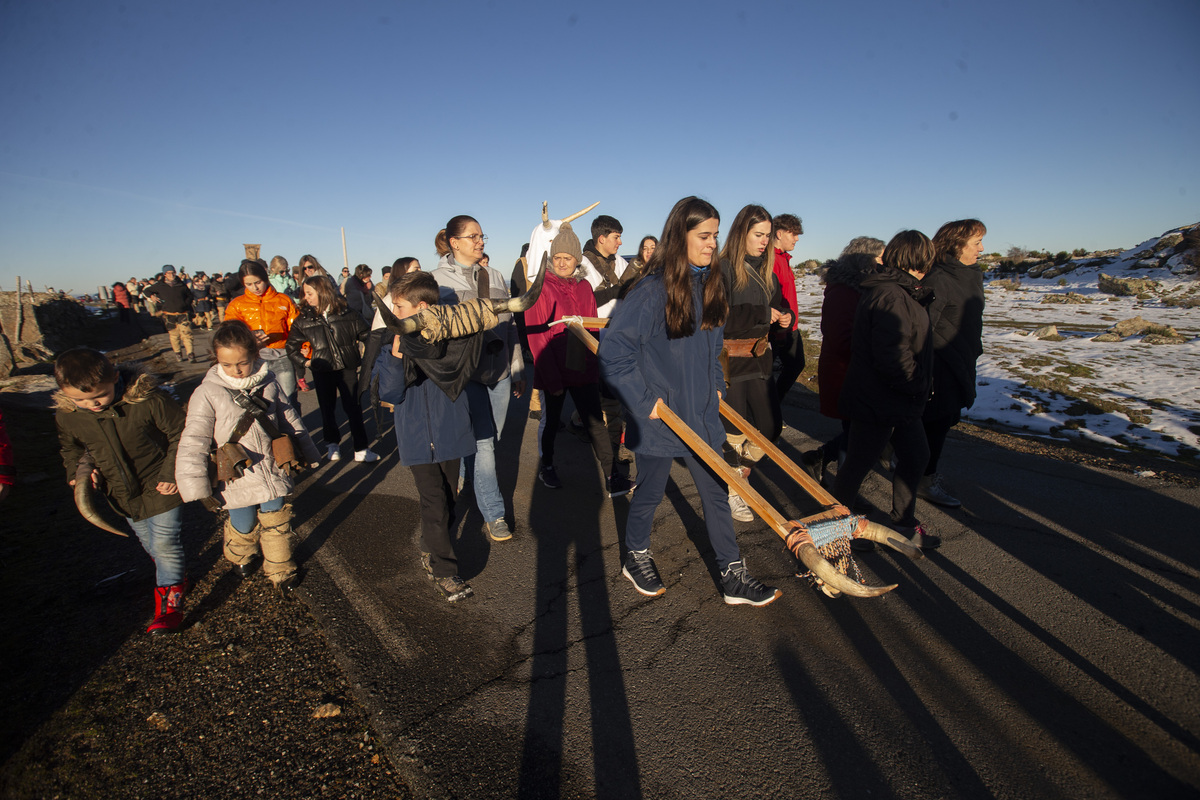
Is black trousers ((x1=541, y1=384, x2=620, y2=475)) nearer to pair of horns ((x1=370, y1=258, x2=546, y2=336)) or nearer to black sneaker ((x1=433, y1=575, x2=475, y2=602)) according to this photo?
pair of horns ((x1=370, y1=258, x2=546, y2=336))

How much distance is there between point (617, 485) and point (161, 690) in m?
3.21

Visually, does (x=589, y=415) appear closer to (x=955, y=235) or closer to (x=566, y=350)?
(x=566, y=350)

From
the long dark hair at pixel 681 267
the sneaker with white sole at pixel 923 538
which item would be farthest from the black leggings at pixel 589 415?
the sneaker with white sole at pixel 923 538

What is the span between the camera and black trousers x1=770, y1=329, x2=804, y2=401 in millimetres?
5328

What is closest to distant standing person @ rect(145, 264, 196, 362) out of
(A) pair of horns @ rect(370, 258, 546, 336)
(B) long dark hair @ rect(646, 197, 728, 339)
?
(A) pair of horns @ rect(370, 258, 546, 336)

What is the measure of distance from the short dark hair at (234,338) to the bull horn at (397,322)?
3.73 ft

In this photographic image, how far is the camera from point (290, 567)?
3449 millimetres

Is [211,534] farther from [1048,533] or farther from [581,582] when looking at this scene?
[1048,533]

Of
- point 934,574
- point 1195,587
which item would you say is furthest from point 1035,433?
point 934,574

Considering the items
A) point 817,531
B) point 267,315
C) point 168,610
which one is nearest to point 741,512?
point 817,531

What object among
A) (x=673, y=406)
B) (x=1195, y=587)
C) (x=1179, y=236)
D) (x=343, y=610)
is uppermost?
(x=1179, y=236)

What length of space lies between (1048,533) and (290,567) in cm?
519

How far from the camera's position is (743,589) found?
312 cm

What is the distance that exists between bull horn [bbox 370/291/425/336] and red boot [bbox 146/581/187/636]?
6.77 ft
